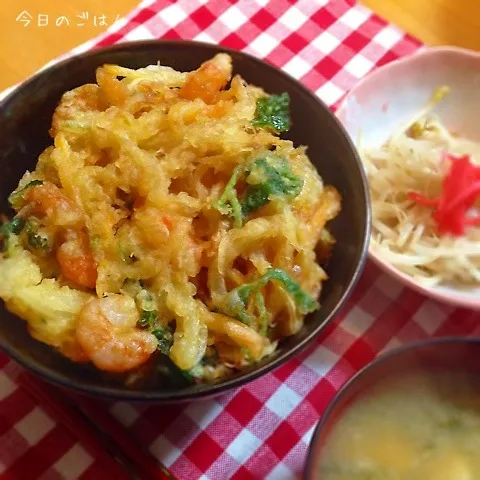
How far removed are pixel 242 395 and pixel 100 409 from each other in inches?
11.2

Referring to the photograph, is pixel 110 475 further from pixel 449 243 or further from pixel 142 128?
pixel 449 243

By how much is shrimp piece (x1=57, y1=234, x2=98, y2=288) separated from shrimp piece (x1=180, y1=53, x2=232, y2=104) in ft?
1.19

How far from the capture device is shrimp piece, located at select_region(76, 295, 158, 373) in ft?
3.30

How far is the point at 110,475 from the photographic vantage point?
3.83ft

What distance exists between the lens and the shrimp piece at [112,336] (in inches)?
39.6

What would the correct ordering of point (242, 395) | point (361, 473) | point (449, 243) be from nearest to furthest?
point (361, 473)
point (242, 395)
point (449, 243)

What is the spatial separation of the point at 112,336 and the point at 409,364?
0.50m

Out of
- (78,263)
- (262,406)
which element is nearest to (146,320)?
(78,263)

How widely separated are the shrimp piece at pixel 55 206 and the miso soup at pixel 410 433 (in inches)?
22.2

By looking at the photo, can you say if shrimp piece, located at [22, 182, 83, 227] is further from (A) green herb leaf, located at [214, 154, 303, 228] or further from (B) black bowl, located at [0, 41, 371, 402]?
(A) green herb leaf, located at [214, 154, 303, 228]

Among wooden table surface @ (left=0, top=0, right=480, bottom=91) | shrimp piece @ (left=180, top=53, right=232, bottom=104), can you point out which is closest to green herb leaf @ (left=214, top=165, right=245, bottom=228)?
shrimp piece @ (left=180, top=53, right=232, bottom=104)

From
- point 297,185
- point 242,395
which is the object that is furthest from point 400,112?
point 242,395

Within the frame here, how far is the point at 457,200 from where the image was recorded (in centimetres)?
A: 146

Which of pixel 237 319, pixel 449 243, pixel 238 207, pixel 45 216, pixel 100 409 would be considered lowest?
pixel 449 243
